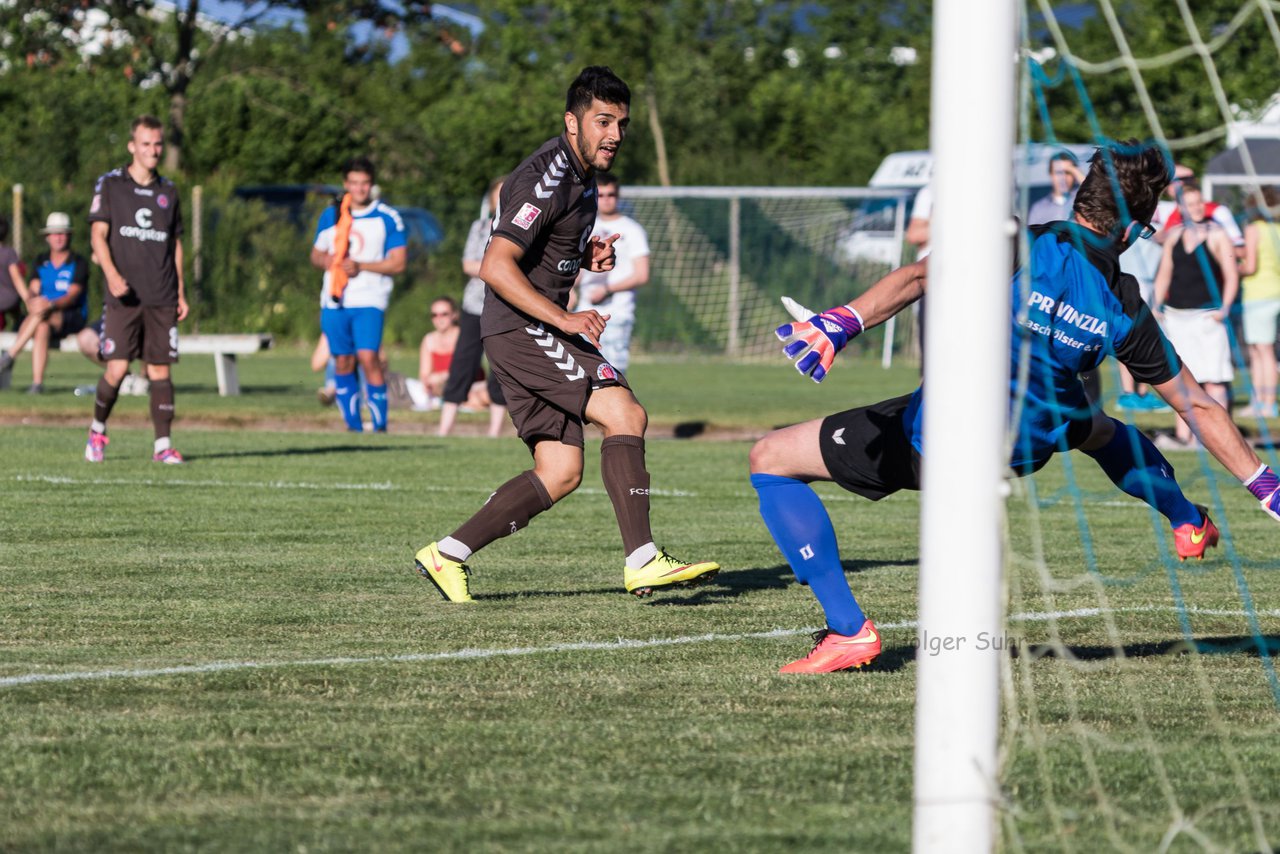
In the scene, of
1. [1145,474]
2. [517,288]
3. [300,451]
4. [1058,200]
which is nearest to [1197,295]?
[1058,200]

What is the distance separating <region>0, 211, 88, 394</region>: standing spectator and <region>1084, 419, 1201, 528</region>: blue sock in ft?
51.1

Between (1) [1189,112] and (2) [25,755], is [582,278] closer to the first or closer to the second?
(2) [25,755]

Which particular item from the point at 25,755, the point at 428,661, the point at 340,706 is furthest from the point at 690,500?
the point at 25,755

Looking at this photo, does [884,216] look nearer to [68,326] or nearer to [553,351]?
[68,326]

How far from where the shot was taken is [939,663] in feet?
11.7

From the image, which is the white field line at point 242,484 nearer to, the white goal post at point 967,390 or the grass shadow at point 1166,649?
the grass shadow at point 1166,649

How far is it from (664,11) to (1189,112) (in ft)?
44.4

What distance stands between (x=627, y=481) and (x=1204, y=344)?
916 centimetres

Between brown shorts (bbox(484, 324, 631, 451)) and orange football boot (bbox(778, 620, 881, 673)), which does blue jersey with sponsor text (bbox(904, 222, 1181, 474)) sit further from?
brown shorts (bbox(484, 324, 631, 451))

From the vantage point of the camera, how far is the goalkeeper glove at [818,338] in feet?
16.0

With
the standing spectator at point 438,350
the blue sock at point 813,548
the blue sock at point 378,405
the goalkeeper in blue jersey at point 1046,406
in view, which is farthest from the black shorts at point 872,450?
the standing spectator at point 438,350

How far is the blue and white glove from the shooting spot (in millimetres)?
4891

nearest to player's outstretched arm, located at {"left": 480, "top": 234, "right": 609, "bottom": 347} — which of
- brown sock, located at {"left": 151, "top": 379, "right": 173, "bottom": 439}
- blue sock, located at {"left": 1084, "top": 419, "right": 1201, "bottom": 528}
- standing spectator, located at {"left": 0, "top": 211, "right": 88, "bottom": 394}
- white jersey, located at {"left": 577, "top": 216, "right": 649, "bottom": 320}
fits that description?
blue sock, located at {"left": 1084, "top": 419, "right": 1201, "bottom": 528}

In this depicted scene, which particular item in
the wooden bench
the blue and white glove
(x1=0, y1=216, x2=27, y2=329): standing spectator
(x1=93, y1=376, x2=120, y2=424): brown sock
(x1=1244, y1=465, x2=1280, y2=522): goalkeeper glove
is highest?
the blue and white glove
